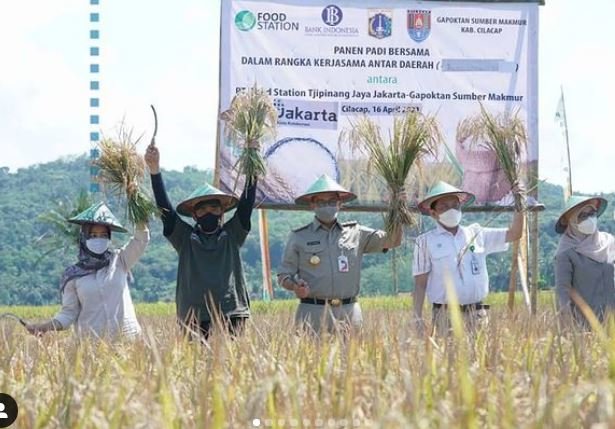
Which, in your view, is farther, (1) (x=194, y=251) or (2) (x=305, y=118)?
(2) (x=305, y=118)

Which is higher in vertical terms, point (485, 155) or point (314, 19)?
point (314, 19)

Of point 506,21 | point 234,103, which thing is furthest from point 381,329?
point 506,21

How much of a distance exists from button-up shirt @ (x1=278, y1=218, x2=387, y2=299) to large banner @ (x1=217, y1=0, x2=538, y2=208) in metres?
2.85

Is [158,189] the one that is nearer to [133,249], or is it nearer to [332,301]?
[133,249]

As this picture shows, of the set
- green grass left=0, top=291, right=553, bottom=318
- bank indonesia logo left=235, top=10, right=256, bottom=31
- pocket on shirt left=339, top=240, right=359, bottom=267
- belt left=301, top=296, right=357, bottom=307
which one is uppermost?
bank indonesia logo left=235, top=10, right=256, bottom=31

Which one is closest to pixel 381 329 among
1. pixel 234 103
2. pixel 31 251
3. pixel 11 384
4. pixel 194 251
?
pixel 11 384

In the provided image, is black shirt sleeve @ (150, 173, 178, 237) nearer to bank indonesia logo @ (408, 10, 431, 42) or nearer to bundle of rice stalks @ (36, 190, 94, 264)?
bundle of rice stalks @ (36, 190, 94, 264)

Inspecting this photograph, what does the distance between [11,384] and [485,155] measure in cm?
681

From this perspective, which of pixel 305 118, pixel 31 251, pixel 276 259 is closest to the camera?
pixel 305 118

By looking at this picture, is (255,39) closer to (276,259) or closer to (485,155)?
→ (485,155)

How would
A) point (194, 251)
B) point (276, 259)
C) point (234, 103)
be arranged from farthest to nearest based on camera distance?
point (276, 259) < point (234, 103) < point (194, 251)

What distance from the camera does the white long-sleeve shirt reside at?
6551 millimetres

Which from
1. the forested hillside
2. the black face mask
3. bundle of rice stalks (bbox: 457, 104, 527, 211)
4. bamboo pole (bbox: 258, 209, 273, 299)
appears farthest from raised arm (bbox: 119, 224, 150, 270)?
the forested hillside

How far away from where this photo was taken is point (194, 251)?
666cm
